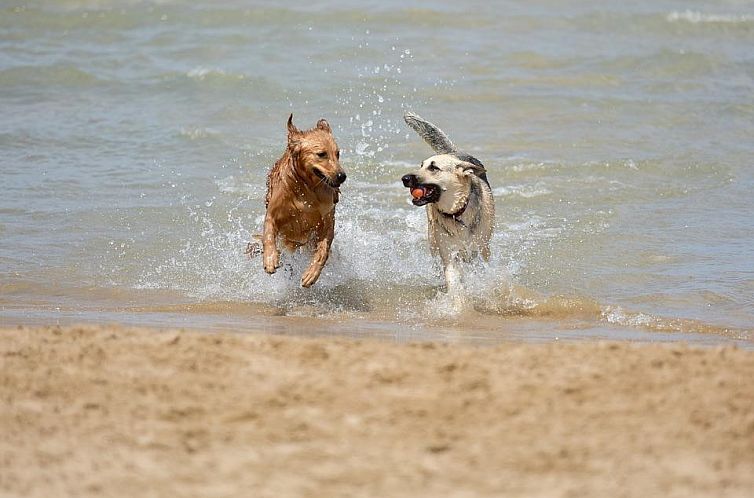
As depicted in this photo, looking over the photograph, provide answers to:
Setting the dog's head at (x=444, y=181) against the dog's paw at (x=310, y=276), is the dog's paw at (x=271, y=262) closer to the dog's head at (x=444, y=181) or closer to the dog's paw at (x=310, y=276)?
the dog's paw at (x=310, y=276)

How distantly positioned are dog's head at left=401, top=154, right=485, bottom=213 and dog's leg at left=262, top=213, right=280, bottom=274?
0.97 metres

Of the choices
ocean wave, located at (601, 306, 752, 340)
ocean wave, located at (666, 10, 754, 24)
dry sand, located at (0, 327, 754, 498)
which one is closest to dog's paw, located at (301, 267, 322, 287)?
ocean wave, located at (601, 306, 752, 340)

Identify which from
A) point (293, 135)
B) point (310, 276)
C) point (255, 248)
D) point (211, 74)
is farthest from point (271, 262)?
point (211, 74)

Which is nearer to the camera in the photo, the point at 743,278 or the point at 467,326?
the point at 467,326

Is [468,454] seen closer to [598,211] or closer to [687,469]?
[687,469]

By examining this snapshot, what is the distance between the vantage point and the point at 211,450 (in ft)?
12.9

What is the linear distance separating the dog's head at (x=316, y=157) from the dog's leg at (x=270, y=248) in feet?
1.43

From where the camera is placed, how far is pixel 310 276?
290 inches

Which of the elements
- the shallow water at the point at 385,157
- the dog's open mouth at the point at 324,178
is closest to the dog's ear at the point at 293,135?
the dog's open mouth at the point at 324,178

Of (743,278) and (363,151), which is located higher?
(363,151)

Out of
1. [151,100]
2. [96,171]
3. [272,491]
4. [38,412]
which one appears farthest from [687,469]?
[151,100]

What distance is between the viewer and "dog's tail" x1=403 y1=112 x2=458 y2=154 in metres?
8.32

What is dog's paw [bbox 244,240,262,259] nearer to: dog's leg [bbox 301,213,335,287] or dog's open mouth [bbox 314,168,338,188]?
dog's leg [bbox 301,213,335,287]

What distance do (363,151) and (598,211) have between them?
Result: 3.26 meters
